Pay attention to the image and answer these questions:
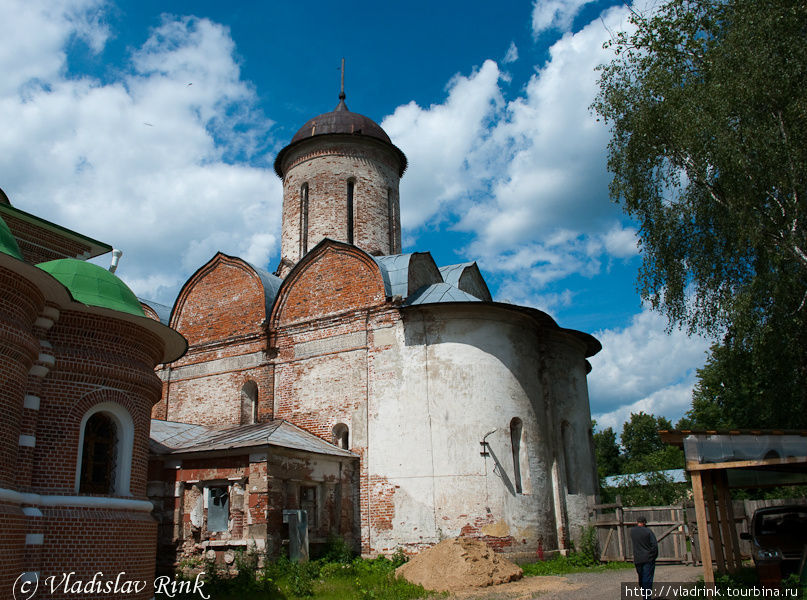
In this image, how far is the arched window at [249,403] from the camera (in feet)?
51.1

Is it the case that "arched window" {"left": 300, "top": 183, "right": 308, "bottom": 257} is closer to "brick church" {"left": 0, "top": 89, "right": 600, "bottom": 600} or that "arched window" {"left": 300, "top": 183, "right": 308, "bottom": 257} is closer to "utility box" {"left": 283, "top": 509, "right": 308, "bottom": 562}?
"brick church" {"left": 0, "top": 89, "right": 600, "bottom": 600}

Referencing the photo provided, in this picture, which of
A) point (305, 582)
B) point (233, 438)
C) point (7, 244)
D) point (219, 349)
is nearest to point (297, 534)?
point (305, 582)

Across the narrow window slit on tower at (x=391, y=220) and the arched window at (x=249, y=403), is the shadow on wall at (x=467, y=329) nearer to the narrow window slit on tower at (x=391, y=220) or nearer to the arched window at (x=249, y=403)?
the arched window at (x=249, y=403)

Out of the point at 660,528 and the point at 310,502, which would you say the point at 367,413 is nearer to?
the point at 310,502

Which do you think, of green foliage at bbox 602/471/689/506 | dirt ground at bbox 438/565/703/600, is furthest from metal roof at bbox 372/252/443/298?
green foliage at bbox 602/471/689/506

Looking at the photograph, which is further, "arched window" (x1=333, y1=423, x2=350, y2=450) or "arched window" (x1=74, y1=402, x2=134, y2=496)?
"arched window" (x1=333, y1=423, x2=350, y2=450)

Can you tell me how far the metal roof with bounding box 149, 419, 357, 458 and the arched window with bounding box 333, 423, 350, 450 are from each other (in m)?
0.29

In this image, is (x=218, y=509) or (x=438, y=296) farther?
(x=438, y=296)

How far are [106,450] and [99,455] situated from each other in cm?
12

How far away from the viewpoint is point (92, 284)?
8953 mm

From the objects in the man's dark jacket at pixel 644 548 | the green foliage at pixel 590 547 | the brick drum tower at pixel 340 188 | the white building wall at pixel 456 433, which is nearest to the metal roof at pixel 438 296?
the white building wall at pixel 456 433

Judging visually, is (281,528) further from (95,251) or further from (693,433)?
(693,433)

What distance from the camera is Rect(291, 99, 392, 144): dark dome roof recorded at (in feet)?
62.5

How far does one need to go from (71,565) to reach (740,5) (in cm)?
1330
